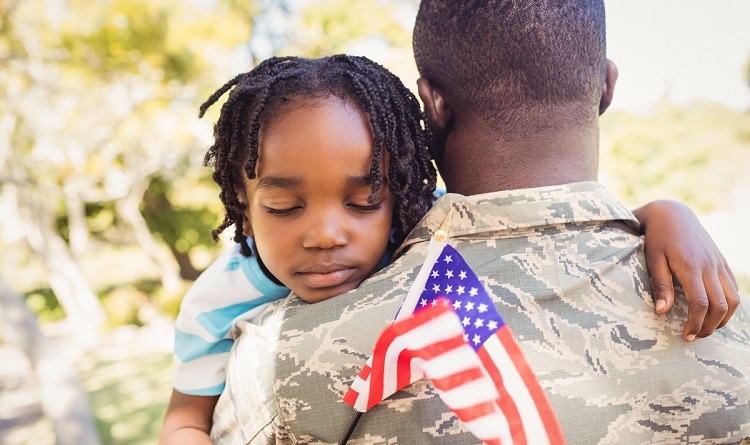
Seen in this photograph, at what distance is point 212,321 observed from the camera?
193cm

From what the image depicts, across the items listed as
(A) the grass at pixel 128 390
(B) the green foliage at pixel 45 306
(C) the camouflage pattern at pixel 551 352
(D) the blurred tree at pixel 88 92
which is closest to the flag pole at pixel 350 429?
(C) the camouflage pattern at pixel 551 352

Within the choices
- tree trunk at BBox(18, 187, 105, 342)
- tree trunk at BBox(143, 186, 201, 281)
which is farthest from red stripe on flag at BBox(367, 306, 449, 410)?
tree trunk at BBox(143, 186, 201, 281)

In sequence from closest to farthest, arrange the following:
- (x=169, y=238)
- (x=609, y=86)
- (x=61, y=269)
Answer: (x=609, y=86)
(x=61, y=269)
(x=169, y=238)

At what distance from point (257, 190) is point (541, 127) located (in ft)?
2.75

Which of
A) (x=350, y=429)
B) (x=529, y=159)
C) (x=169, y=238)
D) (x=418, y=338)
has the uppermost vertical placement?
(x=529, y=159)

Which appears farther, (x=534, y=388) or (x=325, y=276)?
(x=325, y=276)

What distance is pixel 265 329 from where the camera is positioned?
4.79 ft

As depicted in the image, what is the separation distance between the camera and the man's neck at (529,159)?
5.08 ft

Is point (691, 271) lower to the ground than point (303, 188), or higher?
lower

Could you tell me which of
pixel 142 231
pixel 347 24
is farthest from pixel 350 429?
pixel 142 231

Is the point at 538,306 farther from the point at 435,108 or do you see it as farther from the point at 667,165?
the point at 667,165

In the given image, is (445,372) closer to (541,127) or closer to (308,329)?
(308,329)

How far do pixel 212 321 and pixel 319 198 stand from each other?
597mm

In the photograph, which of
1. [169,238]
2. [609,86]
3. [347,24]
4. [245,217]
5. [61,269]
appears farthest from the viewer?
[169,238]
